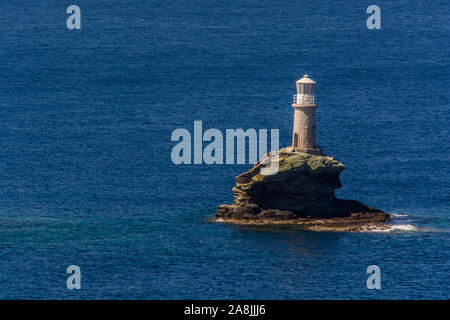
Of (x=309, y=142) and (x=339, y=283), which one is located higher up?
(x=309, y=142)

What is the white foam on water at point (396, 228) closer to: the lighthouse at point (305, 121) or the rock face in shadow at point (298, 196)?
the rock face in shadow at point (298, 196)

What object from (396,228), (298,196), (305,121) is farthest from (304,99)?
(396,228)

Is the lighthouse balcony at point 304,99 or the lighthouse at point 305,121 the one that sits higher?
the lighthouse balcony at point 304,99

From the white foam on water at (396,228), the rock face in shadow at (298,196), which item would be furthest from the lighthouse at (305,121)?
the white foam on water at (396,228)

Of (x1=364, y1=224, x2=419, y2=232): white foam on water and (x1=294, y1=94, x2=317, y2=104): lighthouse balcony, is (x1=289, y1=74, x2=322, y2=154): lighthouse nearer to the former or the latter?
(x1=294, y1=94, x2=317, y2=104): lighthouse balcony

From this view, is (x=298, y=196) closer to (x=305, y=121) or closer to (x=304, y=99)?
(x=305, y=121)

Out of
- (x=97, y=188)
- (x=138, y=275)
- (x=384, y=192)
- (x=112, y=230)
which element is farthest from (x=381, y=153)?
(x=138, y=275)

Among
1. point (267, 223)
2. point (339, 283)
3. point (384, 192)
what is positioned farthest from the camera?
point (384, 192)

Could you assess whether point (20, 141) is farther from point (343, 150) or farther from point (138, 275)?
point (138, 275)
